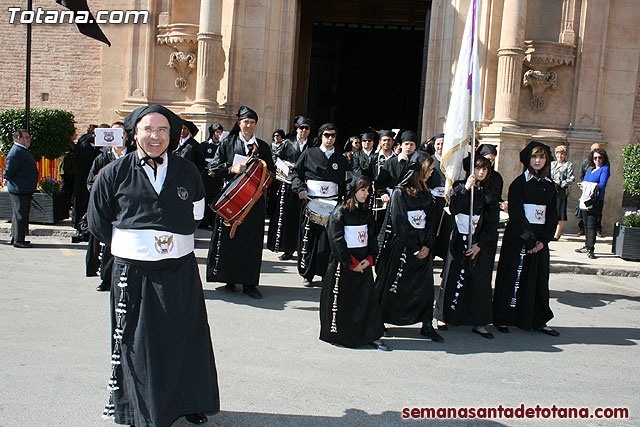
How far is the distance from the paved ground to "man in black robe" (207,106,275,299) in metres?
0.24

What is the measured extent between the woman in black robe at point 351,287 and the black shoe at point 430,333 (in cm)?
65

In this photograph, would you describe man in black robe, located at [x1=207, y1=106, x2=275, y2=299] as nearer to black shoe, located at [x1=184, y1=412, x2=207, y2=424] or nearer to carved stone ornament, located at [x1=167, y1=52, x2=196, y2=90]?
black shoe, located at [x1=184, y1=412, x2=207, y2=424]

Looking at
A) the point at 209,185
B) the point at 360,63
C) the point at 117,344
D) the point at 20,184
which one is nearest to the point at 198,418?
the point at 117,344

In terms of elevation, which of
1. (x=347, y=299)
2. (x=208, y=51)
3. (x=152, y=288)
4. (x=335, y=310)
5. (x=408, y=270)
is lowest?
(x=335, y=310)

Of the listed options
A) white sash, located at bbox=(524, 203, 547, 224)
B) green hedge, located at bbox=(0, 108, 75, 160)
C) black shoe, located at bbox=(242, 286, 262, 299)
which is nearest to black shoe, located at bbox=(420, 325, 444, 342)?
white sash, located at bbox=(524, 203, 547, 224)

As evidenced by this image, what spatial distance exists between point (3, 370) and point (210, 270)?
3066 millimetres

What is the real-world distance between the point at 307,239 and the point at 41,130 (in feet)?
24.4

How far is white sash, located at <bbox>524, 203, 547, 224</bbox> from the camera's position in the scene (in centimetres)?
679

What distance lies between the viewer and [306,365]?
5.34 m

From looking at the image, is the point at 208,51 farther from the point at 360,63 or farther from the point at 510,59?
the point at 360,63

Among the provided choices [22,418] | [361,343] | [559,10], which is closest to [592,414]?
[361,343]

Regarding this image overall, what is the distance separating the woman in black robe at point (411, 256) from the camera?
247 inches

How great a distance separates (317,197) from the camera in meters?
8.30

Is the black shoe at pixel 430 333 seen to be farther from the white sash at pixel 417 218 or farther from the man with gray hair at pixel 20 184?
the man with gray hair at pixel 20 184
